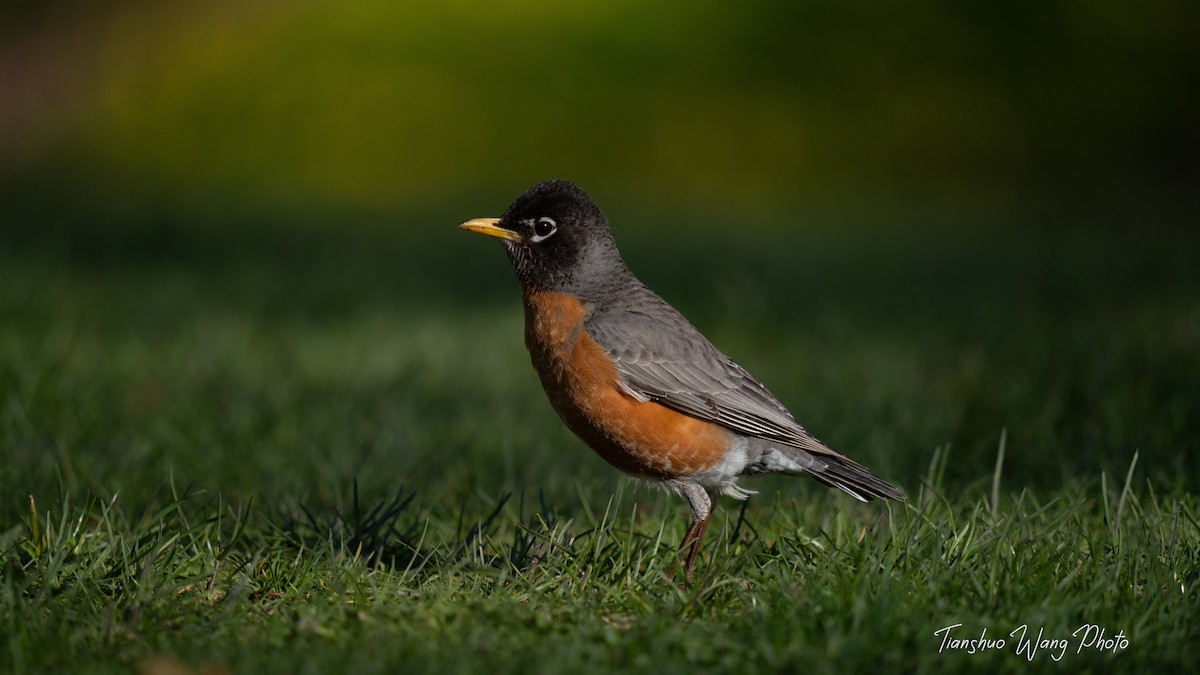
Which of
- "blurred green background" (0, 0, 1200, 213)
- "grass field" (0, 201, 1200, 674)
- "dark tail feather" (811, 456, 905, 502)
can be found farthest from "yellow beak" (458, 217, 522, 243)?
"blurred green background" (0, 0, 1200, 213)

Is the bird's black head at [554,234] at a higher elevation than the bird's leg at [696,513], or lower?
higher

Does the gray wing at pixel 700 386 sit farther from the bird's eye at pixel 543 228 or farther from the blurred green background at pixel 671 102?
the blurred green background at pixel 671 102

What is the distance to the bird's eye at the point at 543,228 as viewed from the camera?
4.79 m

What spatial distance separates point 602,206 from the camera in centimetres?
1298

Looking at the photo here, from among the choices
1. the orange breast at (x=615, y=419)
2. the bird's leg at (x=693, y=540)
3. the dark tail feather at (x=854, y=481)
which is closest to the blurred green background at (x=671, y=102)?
the orange breast at (x=615, y=419)

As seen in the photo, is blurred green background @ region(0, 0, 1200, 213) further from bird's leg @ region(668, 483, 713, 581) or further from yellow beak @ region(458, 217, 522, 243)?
bird's leg @ region(668, 483, 713, 581)

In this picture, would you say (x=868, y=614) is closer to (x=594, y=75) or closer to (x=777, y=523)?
(x=777, y=523)

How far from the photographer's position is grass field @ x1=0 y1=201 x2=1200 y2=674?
10.5ft

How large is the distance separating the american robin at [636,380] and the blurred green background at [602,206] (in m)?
0.79

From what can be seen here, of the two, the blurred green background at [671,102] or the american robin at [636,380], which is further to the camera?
the blurred green background at [671,102]

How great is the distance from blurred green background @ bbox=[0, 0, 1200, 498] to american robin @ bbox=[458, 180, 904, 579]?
2.60ft

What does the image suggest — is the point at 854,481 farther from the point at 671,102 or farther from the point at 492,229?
the point at 671,102

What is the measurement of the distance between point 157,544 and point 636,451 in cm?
158

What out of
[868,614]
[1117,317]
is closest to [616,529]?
[868,614]
